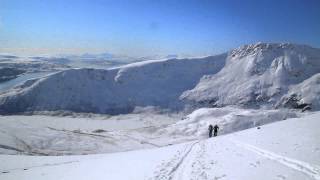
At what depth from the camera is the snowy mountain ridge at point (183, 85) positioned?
4331 inches

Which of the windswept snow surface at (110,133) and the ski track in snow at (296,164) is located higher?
the ski track in snow at (296,164)

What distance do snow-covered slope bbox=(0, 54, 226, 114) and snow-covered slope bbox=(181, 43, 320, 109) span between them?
22.5 ft

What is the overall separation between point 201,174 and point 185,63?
123 meters

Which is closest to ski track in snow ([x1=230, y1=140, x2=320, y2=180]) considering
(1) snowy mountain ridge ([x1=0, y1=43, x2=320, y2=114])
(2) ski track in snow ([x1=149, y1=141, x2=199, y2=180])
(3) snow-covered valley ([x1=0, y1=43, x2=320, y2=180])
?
(2) ski track in snow ([x1=149, y1=141, x2=199, y2=180])

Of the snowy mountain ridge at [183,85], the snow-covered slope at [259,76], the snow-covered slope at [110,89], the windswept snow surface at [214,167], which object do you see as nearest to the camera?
the windswept snow surface at [214,167]

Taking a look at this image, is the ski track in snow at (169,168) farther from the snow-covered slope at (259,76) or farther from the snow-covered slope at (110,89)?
the snow-covered slope at (259,76)

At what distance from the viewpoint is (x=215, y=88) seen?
396 feet

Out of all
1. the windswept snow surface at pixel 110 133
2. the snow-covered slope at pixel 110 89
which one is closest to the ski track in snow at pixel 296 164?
the windswept snow surface at pixel 110 133

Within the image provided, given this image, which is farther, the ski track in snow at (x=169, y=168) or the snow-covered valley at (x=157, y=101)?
the snow-covered valley at (x=157, y=101)

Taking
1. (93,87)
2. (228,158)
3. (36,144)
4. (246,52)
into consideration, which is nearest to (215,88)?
(246,52)

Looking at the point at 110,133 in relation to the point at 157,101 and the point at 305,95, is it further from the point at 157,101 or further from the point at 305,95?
the point at 305,95

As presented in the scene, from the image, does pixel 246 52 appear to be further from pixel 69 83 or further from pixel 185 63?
pixel 69 83

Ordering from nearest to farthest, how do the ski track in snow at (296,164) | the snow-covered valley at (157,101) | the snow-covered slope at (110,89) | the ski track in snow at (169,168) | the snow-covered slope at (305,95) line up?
the ski track in snow at (296,164) → the ski track in snow at (169,168) → the snow-covered valley at (157,101) → the snow-covered slope at (305,95) → the snow-covered slope at (110,89)

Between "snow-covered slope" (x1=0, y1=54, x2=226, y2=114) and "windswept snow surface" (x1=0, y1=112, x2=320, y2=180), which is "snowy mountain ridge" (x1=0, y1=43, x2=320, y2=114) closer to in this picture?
"snow-covered slope" (x1=0, y1=54, x2=226, y2=114)
